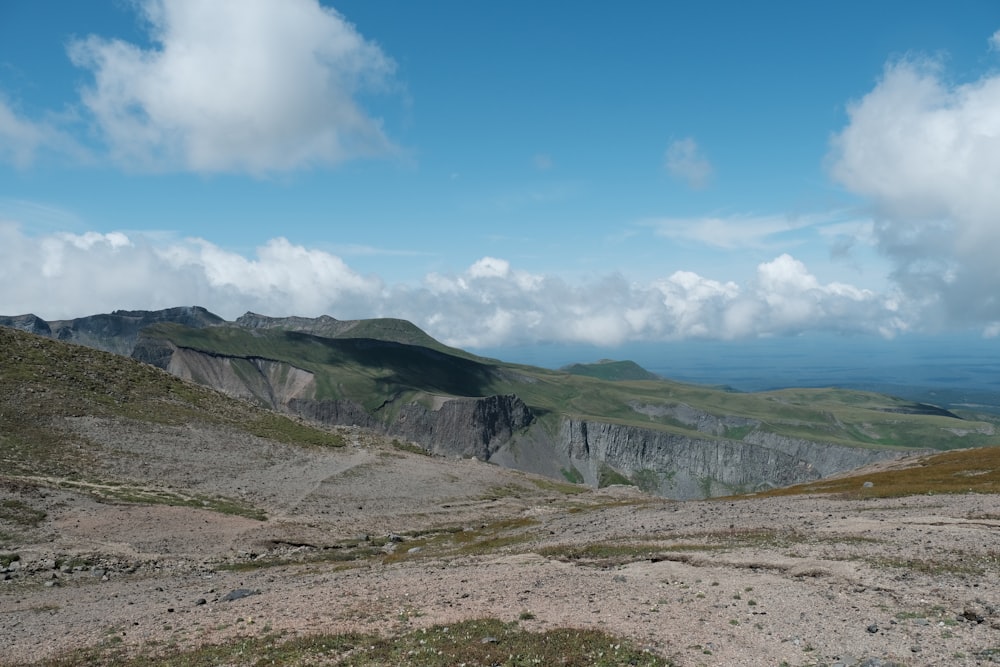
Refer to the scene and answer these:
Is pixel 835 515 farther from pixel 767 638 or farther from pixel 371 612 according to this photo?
pixel 371 612

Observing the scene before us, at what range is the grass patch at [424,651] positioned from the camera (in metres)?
21.4

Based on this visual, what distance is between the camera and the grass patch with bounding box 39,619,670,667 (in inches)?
843

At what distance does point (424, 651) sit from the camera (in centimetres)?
2270

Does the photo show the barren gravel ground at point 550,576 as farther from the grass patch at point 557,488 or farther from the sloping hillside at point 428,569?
the grass patch at point 557,488

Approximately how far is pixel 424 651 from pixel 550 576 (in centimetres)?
1286

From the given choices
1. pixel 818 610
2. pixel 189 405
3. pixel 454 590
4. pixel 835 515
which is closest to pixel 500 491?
pixel 189 405

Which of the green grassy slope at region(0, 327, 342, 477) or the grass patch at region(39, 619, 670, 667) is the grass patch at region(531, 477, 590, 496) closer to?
the green grassy slope at region(0, 327, 342, 477)

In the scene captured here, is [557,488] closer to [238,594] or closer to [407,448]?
[407,448]

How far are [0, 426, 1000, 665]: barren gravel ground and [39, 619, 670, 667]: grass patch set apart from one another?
1223mm

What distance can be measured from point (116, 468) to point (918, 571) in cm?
8533

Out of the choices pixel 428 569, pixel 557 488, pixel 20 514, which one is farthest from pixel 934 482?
pixel 20 514

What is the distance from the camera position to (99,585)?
43594 mm

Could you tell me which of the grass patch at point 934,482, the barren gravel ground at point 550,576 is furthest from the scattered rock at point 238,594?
the grass patch at point 934,482

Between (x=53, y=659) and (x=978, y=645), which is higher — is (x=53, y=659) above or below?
below
